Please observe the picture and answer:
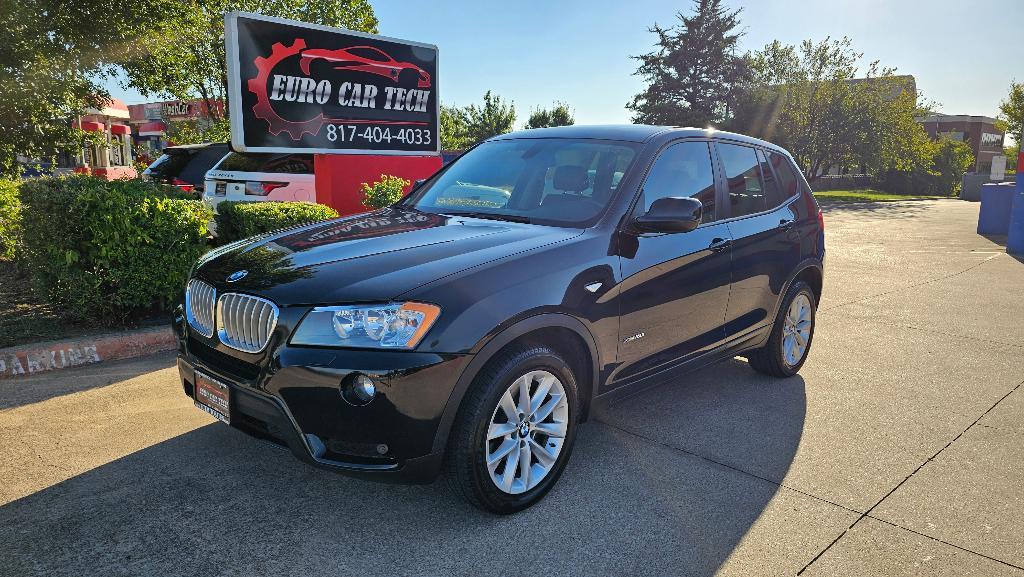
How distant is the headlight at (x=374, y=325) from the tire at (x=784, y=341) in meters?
3.13

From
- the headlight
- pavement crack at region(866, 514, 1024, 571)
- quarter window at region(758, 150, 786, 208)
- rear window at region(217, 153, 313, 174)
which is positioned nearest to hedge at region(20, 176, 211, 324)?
the headlight

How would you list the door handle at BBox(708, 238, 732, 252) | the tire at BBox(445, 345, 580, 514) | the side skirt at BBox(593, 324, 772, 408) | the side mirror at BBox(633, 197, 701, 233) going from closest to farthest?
the tire at BBox(445, 345, 580, 514) → the side mirror at BBox(633, 197, 701, 233) → the side skirt at BBox(593, 324, 772, 408) → the door handle at BBox(708, 238, 732, 252)

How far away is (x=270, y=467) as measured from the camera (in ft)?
11.9

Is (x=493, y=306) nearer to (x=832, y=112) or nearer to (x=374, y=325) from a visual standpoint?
(x=374, y=325)

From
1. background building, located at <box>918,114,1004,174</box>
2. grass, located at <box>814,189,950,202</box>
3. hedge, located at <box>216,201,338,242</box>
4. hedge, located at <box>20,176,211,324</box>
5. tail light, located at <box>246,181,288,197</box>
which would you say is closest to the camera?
hedge, located at <box>20,176,211,324</box>

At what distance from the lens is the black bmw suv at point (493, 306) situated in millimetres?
2781

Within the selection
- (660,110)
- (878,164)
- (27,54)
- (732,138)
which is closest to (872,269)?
(732,138)

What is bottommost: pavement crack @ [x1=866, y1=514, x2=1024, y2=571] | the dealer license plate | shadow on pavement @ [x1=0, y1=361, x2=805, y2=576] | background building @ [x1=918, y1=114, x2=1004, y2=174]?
pavement crack @ [x1=866, y1=514, x2=1024, y2=571]

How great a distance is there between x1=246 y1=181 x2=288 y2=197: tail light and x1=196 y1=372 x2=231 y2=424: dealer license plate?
7893mm

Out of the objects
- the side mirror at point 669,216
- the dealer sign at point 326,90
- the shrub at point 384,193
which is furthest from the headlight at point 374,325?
the dealer sign at point 326,90

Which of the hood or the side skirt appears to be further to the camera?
the side skirt

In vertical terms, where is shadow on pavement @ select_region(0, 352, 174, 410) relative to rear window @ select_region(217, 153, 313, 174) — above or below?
below

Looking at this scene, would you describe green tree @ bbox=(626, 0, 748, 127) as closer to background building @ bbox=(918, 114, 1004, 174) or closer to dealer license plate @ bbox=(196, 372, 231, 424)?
background building @ bbox=(918, 114, 1004, 174)

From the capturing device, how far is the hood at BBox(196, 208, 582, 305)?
2.90 meters
